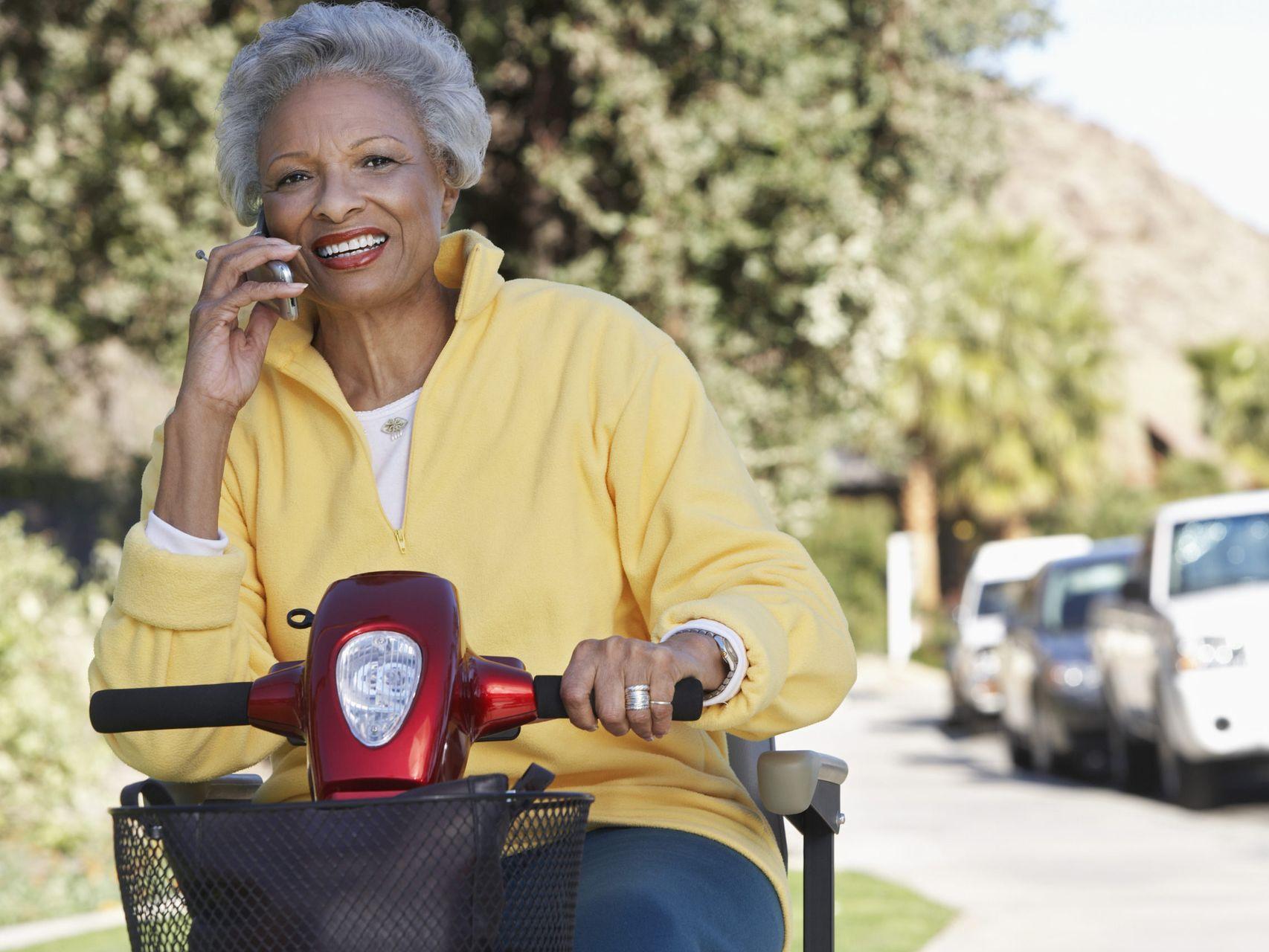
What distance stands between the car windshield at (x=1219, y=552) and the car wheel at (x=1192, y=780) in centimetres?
101

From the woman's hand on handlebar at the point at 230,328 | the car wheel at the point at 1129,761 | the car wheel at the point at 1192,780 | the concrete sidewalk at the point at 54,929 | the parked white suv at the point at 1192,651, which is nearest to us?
the woman's hand on handlebar at the point at 230,328

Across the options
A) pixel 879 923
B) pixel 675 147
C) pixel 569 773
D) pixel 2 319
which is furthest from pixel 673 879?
pixel 2 319

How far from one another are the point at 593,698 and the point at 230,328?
0.86 meters

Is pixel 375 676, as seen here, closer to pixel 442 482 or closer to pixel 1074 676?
pixel 442 482

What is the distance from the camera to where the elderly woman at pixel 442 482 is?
242cm

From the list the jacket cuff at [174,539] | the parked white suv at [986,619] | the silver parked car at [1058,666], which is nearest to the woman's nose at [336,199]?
the jacket cuff at [174,539]

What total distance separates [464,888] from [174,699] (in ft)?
1.54

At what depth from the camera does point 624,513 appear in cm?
267

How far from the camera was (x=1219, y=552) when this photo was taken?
39.8ft

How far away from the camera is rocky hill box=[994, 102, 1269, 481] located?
93938 mm

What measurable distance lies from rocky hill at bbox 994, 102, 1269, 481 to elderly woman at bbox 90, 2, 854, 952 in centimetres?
7914

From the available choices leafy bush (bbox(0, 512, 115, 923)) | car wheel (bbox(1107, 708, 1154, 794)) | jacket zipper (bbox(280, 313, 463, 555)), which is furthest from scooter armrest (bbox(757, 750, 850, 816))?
car wheel (bbox(1107, 708, 1154, 794))

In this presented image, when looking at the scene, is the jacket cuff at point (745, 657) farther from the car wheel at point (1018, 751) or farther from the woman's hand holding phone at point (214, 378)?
the car wheel at point (1018, 751)

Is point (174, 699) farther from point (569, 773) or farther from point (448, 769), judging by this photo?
point (569, 773)
